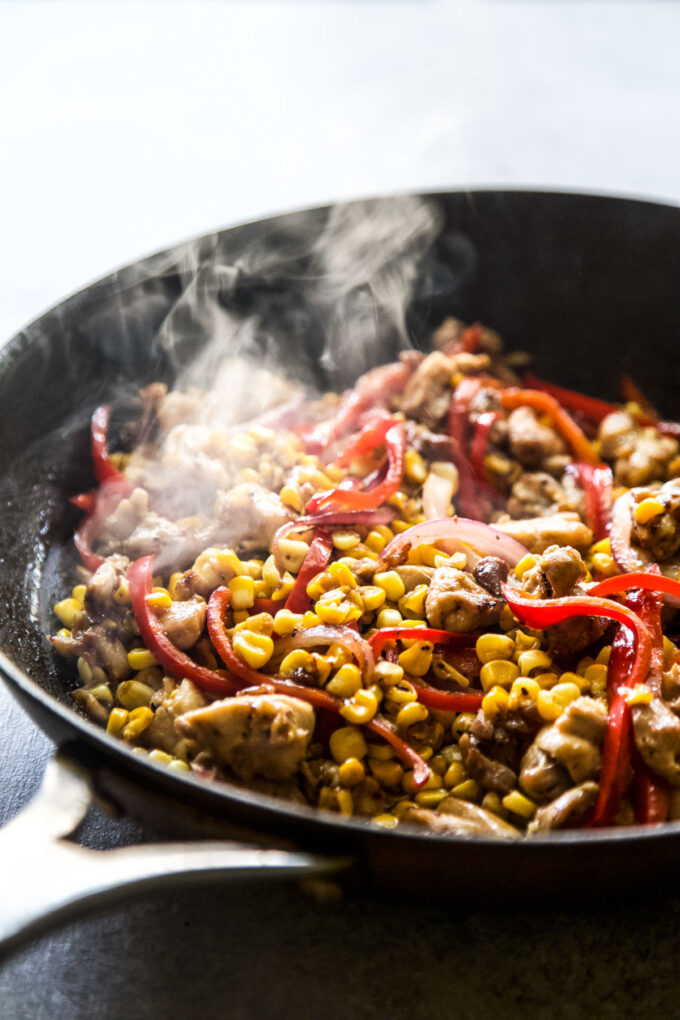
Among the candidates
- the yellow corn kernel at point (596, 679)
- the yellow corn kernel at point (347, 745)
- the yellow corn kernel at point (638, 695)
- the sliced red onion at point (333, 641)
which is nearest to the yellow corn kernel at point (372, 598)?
the sliced red onion at point (333, 641)

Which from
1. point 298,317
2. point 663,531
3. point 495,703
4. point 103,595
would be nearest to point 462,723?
point 495,703

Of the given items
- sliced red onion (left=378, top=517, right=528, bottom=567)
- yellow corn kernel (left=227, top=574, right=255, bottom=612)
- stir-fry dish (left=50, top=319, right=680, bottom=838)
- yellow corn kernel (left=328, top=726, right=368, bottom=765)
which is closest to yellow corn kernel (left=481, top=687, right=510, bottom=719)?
stir-fry dish (left=50, top=319, right=680, bottom=838)

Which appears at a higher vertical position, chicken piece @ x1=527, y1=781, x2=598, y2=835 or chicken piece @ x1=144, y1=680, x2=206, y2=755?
chicken piece @ x1=144, y1=680, x2=206, y2=755

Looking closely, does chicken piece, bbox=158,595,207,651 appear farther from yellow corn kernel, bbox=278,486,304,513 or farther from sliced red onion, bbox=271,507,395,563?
yellow corn kernel, bbox=278,486,304,513

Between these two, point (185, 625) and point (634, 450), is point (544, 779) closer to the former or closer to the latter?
point (185, 625)

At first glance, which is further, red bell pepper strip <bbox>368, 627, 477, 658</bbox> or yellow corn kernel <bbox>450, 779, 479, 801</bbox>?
red bell pepper strip <bbox>368, 627, 477, 658</bbox>

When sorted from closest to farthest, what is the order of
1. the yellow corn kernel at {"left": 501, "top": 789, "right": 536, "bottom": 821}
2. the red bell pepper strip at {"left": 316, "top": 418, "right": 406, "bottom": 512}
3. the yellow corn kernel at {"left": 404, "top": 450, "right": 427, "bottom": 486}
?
the yellow corn kernel at {"left": 501, "top": 789, "right": 536, "bottom": 821}
the red bell pepper strip at {"left": 316, "top": 418, "right": 406, "bottom": 512}
the yellow corn kernel at {"left": 404, "top": 450, "right": 427, "bottom": 486}
